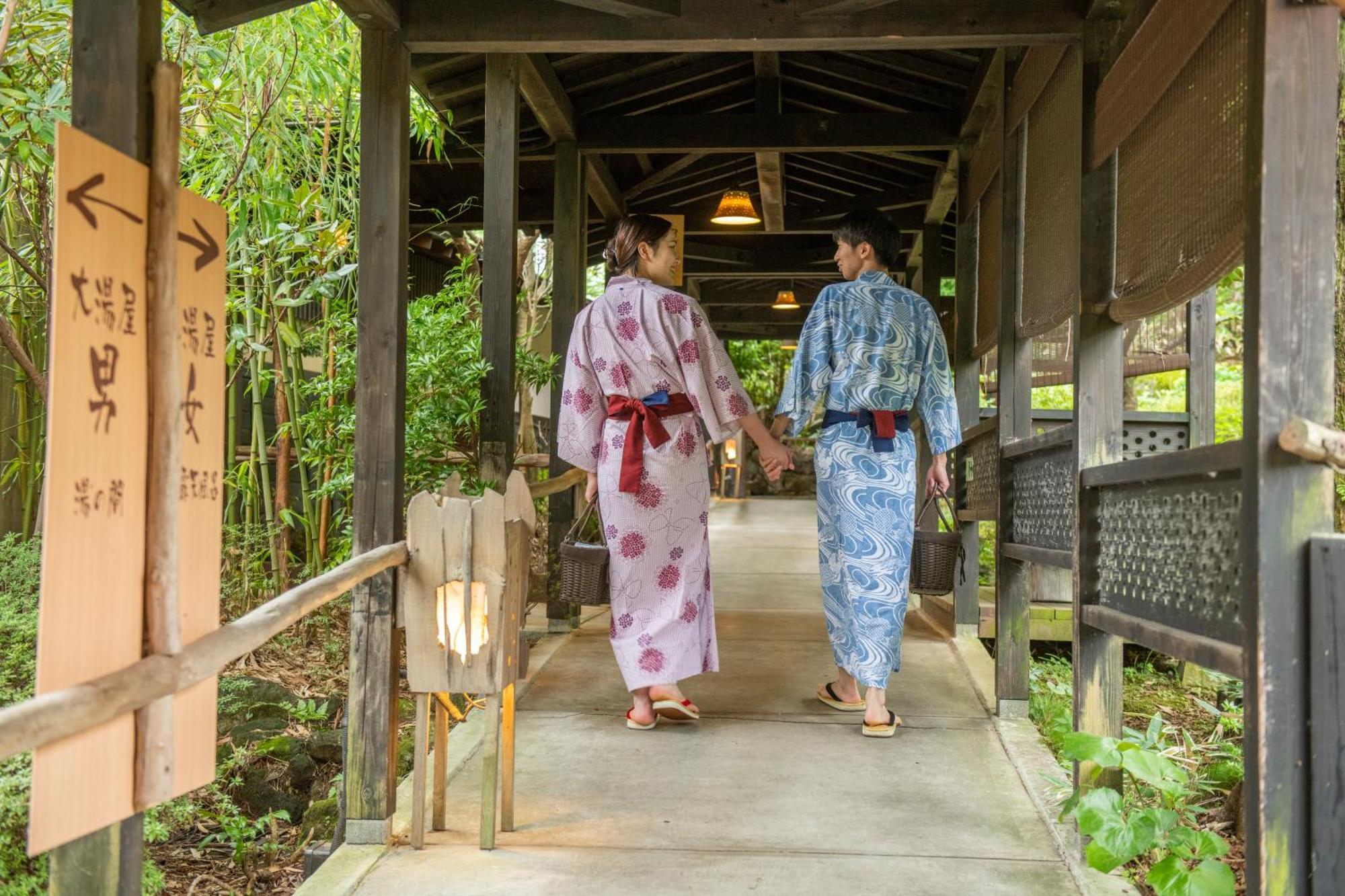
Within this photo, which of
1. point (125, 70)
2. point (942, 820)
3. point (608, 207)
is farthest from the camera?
point (608, 207)

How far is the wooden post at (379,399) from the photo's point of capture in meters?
3.08

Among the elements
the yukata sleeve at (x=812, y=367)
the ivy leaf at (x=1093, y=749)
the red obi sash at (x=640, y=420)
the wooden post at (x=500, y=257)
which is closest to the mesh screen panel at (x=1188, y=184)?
the ivy leaf at (x=1093, y=749)

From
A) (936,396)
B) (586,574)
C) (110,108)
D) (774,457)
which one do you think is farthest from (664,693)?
(110,108)

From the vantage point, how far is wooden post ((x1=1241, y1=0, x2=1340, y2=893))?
1.97 metres

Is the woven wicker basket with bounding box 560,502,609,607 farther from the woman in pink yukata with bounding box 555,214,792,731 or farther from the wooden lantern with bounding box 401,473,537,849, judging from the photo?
the wooden lantern with bounding box 401,473,537,849

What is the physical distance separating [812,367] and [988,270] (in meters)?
1.57

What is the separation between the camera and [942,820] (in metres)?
3.07

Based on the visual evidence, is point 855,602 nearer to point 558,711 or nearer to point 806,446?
point 558,711

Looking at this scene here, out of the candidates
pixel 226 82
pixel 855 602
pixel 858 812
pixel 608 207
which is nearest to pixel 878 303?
pixel 855 602

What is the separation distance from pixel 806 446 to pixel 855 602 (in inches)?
709

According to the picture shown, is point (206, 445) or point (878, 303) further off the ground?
point (878, 303)

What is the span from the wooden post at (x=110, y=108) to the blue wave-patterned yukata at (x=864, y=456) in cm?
249

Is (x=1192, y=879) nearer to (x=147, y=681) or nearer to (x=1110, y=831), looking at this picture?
(x=1110, y=831)

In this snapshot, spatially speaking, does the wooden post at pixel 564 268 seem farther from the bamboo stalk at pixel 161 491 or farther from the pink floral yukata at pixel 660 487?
the bamboo stalk at pixel 161 491
